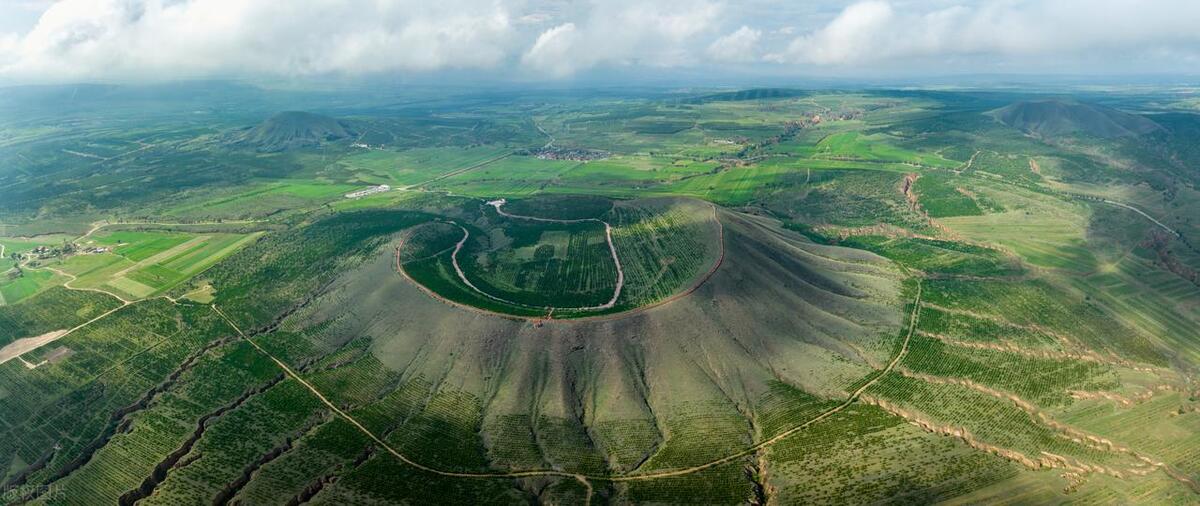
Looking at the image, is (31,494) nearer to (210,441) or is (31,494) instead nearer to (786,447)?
(210,441)

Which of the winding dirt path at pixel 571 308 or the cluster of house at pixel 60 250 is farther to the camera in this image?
the cluster of house at pixel 60 250

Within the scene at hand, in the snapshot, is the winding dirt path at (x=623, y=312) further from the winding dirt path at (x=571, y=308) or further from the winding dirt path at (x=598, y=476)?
the winding dirt path at (x=598, y=476)

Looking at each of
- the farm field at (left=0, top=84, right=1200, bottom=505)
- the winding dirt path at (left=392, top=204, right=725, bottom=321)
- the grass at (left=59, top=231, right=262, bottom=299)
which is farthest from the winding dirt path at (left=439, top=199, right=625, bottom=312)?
the grass at (left=59, top=231, right=262, bottom=299)

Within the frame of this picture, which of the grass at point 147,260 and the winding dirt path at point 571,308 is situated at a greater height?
the winding dirt path at point 571,308

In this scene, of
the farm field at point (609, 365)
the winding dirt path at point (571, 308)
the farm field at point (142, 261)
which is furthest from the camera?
the farm field at point (142, 261)

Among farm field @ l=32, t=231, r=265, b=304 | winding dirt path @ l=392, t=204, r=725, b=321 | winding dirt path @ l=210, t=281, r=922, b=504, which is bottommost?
winding dirt path @ l=210, t=281, r=922, b=504

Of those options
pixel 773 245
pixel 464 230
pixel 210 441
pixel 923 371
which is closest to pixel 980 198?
pixel 773 245

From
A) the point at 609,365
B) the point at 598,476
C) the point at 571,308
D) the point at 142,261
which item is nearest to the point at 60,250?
the point at 142,261

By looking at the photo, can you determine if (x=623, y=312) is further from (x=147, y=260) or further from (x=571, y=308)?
(x=147, y=260)

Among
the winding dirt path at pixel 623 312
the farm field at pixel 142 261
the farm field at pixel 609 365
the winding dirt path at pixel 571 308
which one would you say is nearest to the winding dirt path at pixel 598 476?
the farm field at pixel 609 365

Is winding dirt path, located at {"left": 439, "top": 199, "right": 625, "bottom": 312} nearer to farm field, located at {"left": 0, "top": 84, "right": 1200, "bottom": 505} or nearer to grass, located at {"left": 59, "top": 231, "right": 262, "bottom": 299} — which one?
farm field, located at {"left": 0, "top": 84, "right": 1200, "bottom": 505}

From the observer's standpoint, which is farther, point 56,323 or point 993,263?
point 993,263
